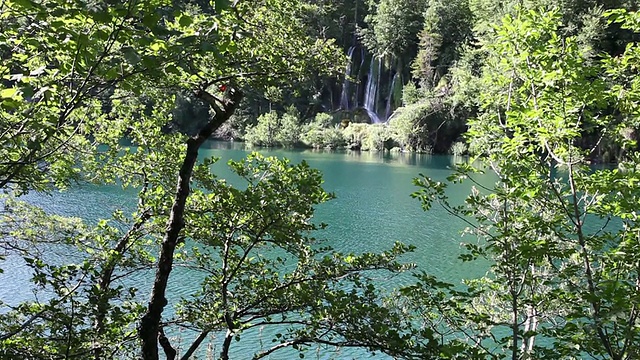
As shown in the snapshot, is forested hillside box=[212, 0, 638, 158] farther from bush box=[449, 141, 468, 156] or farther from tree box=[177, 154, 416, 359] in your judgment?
tree box=[177, 154, 416, 359]

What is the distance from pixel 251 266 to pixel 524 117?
273 centimetres

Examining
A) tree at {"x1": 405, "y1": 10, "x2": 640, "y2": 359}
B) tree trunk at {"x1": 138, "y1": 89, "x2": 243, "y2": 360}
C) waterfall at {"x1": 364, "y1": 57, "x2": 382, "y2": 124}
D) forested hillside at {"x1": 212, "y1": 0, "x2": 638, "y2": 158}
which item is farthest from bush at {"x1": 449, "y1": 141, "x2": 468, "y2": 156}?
tree trunk at {"x1": 138, "y1": 89, "x2": 243, "y2": 360}

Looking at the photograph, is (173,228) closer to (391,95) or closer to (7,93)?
(7,93)

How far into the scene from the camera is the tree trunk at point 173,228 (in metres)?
4.09

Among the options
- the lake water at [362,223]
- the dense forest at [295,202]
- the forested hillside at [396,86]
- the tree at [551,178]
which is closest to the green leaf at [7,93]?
the dense forest at [295,202]

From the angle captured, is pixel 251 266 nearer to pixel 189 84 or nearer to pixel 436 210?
pixel 189 84

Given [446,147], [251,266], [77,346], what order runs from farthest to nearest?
[446,147] → [251,266] → [77,346]

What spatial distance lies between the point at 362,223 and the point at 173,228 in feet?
52.8

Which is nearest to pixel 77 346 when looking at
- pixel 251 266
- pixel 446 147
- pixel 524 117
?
pixel 251 266

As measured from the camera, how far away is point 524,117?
3.69m

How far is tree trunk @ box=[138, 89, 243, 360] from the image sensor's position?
409 cm

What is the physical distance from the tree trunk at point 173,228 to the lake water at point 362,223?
3718 mm

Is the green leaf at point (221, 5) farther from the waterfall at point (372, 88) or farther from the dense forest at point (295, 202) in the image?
the waterfall at point (372, 88)

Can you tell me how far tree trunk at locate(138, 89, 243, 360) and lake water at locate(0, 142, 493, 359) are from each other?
146 inches
